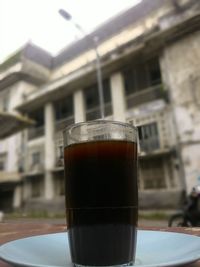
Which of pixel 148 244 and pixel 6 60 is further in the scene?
pixel 6 60

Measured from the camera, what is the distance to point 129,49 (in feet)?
32.0

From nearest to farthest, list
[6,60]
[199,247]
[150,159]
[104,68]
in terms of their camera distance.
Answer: [199,247], [6,60], [150,159], [104,68]

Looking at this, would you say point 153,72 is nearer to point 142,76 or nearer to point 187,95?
point 142,76

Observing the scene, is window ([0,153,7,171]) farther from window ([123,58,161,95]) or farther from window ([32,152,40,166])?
window ([123,58,161,95])

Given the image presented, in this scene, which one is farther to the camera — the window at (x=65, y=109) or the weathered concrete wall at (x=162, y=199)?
the weathered concrete wall at (x=162, y=199)

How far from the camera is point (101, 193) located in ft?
1.55

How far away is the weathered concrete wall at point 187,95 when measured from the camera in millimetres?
8328

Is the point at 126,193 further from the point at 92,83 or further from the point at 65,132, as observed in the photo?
the point at 92,83

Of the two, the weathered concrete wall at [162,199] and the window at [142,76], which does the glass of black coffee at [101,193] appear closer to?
the weathered concrete wall at [162,199]

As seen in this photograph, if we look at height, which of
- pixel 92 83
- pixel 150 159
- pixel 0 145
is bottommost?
pixel 150 159

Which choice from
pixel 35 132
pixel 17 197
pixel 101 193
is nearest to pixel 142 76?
pixel 35 132

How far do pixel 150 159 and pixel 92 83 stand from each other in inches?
120

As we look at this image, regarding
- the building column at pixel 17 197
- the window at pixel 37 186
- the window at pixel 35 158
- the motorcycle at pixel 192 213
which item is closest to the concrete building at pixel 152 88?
the window at pixel 37 186

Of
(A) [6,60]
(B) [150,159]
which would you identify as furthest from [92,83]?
(A) [6,60]
